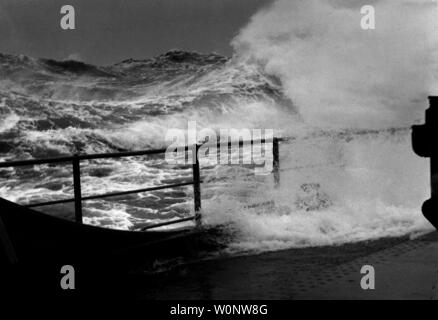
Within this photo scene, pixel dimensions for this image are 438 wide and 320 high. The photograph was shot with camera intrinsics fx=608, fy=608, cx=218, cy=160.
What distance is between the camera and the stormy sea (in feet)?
29.1

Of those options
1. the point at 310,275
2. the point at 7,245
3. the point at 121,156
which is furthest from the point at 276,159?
the point at 7,245

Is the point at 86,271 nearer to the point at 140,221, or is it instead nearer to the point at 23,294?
the point at 23,294

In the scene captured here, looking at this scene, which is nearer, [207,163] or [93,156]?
[93,156]

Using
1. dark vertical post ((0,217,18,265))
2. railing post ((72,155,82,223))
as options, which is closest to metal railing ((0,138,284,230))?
railing post ((72,155,82,223))

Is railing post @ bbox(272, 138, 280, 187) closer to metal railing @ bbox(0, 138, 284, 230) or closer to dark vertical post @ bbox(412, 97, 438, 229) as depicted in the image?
metal railing @ bbox(0, 138, 284, 230)

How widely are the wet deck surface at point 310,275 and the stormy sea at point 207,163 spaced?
31.4 inches

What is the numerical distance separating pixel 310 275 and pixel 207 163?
18508mm

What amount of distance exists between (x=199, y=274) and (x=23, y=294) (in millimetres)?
1789

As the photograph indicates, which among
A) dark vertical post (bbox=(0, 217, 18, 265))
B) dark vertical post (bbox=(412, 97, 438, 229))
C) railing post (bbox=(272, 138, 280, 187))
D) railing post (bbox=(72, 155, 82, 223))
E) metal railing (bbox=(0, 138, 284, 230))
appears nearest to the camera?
dark vertical post (bbox=(412, 97, 438, 229))

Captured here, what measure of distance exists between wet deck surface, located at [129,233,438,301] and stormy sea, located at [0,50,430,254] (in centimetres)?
80

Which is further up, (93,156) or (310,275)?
(93,156)

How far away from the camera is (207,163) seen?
78.5 feet

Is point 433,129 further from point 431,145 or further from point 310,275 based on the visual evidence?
point 310,275

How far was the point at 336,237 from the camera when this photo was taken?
7.91m
